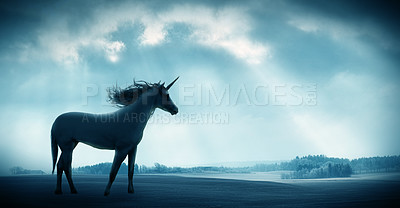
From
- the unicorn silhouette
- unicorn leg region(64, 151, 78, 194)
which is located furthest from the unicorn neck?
unicorn leg region(64, 151, 78, 194)

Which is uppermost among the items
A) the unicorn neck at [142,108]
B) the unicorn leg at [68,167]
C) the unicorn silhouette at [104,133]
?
the unicorn neck at [142,108]

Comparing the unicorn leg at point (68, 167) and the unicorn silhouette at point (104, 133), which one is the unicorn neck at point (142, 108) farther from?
the unicorn leg at point (68, 167)

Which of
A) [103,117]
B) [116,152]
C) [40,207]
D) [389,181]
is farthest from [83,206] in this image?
[389,181]

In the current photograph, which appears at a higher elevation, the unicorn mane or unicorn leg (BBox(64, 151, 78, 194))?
the unicorn mane

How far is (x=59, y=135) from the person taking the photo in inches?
320

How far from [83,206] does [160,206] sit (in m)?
1.56

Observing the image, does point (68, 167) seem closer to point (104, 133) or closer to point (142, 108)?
point (104, 133)

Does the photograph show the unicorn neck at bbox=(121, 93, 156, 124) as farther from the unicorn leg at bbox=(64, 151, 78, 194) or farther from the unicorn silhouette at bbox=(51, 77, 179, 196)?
the unicorn leg at bbox=(64, 151, 78, 194)

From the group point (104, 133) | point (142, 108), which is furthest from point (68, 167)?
point (142, 108)

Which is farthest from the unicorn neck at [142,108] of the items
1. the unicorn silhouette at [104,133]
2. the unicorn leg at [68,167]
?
the unicorn leg at [68,167]

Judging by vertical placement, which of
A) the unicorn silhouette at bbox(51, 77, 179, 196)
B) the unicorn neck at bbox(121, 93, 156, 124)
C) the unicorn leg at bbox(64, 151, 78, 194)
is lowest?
the unicorn leg at bbox(64, 151, 78, 194)

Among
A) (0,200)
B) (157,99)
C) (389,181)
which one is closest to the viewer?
(0,200)

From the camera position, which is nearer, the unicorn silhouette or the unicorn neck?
the unicorn silhouette

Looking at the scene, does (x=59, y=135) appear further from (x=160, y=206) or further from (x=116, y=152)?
(x=160, y=206)
